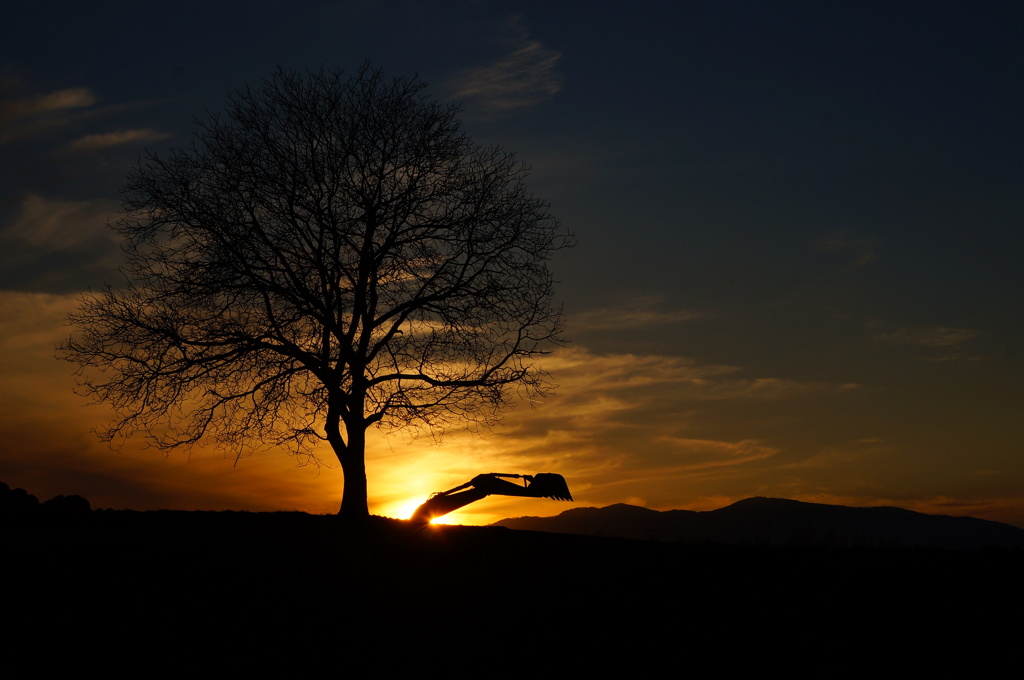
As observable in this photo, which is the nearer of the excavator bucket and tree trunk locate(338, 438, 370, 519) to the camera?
the excavator bucket

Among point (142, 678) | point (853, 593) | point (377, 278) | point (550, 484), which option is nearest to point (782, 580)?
point (853, 593)

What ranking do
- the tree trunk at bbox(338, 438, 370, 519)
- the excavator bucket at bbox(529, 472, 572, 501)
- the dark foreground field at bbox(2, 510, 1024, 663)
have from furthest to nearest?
the tree trunk at bbox(338, 438, 370, 519) → the excavator bucket at bbox(529, 472, 572, 501) → the dark foreground field at bbox(2, 510, 1024, 663)

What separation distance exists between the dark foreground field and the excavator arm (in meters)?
1.06

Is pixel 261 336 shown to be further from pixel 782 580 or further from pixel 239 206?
pixel 782 580

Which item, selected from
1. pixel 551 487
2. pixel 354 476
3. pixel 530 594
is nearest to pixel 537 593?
pixel 530 594

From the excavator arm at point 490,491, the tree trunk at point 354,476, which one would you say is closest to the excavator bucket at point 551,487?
the excavator arm at point 490,491

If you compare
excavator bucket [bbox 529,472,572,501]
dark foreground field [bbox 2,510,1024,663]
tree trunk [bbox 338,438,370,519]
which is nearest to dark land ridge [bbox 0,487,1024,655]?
dark foreground field [bbox 2,510,1024,663]

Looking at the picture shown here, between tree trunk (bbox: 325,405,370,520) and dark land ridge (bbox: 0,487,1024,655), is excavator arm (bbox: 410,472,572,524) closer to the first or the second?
dark land ridge (bbox: 0,487,1024,655)

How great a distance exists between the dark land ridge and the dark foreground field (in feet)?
0.12

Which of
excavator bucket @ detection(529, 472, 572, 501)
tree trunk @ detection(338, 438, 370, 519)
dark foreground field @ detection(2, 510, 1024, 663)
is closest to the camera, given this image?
dark foreground field @ detection(2, 510, 1024, 663)

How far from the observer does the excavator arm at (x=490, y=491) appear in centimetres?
1581

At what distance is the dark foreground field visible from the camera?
1356cm

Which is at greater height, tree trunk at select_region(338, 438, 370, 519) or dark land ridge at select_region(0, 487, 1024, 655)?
tree trunk at select_region(338, 438, 370, 519)

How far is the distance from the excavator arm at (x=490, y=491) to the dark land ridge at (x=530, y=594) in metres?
1.03
